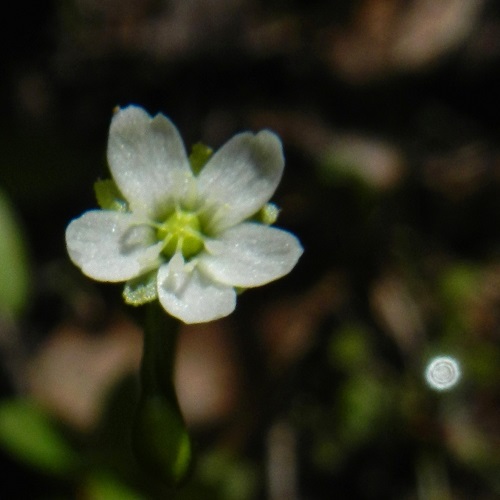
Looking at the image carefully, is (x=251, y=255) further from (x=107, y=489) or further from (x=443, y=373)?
(x=443, y=373)

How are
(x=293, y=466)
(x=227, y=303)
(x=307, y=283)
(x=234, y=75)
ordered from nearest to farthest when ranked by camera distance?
(x=227, y=303), (x=293, y=466), (x=307, y=283), (x=234, y=75)

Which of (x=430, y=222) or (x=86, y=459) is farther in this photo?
(x=430, y=222)

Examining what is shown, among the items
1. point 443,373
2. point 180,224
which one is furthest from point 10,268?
point 443,373

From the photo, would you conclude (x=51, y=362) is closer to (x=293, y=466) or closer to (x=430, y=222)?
(x=293, y=466)

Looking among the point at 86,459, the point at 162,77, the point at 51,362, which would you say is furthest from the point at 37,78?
the point at 86,459

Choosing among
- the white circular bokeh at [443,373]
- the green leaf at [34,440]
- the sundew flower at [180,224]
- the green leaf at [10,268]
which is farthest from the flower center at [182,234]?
the white circular bokeh at [443,373]

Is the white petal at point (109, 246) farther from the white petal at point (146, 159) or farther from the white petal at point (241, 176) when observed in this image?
the white petal at point (241, 176)

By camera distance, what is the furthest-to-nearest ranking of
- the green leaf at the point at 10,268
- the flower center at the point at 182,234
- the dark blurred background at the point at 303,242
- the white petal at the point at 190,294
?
the dark blurred background at the point at 303,242 < the green leaf at the point at 10,268 < the flower center at the point at 182,234 < the white petal at the point at 190,294
